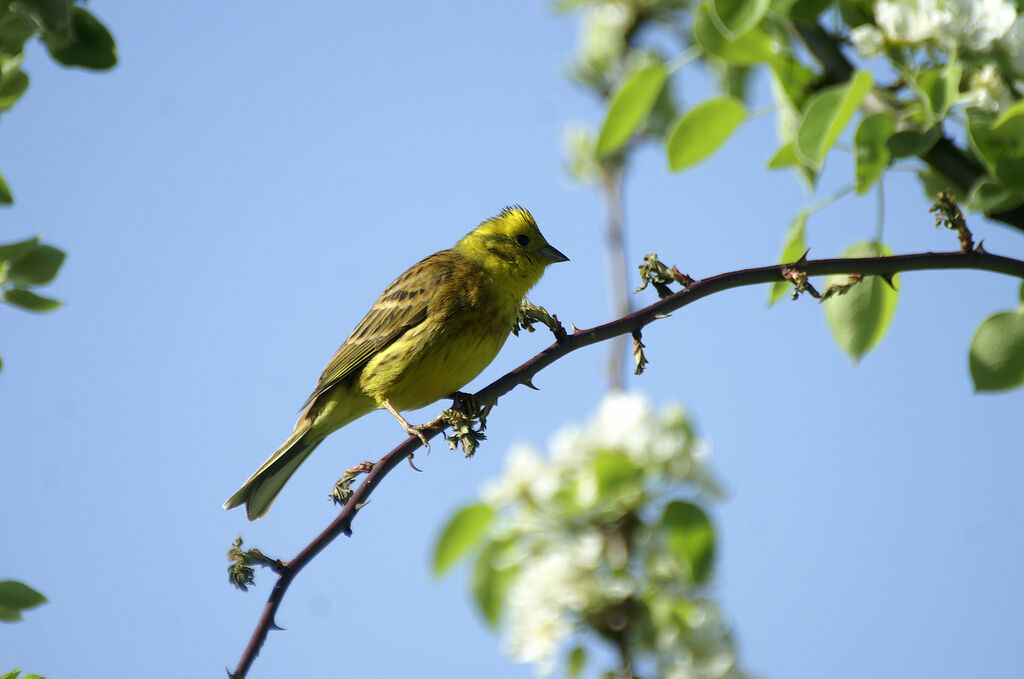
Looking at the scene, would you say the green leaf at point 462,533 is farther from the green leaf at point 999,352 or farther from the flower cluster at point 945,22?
the flower cluster at point 945,22

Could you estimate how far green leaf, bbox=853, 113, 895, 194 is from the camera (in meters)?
1.90

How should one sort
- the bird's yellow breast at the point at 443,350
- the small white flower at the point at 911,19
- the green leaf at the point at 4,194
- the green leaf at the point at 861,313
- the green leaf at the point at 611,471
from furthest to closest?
the bird's yellow breast at the point at 443,350 < the green leaf at the point at 861,313 < the small white flower at the point at 911,19 < the green leaf at the point at 4,194 < the green leaf at the point at 611,471

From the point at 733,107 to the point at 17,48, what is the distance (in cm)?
141

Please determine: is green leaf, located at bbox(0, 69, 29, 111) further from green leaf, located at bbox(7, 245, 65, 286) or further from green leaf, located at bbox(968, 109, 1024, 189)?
green leaf, located at bbox(968, 109, 1024, 189)

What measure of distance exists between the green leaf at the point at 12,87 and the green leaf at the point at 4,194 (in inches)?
6.8

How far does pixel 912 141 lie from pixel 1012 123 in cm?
25

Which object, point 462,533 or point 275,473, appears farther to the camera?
point 275,473

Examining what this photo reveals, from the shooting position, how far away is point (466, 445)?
8.89 feet

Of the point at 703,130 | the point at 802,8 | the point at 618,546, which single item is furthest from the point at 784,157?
the point at 618,546

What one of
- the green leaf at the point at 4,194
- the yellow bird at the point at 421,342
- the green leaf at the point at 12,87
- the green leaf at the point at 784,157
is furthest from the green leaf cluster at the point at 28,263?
the yellow bird at the point at 421,342

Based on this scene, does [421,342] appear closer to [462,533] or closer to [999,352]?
[999,352]

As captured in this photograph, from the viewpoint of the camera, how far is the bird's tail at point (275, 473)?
18.5 ft

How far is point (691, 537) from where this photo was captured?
1.23 meters

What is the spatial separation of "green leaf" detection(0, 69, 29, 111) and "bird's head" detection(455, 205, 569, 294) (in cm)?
411
